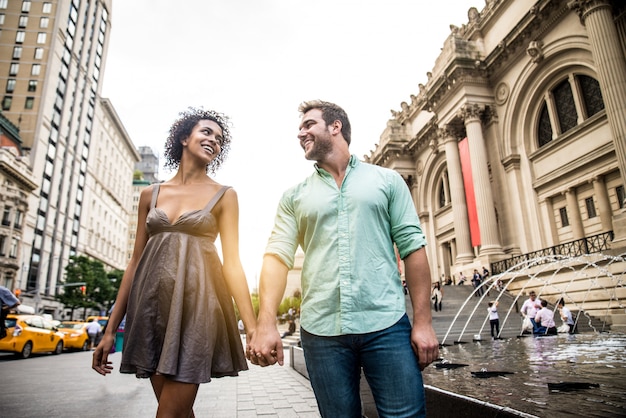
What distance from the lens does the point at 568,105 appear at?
20750 millimetres

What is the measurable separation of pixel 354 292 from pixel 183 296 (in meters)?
0.95

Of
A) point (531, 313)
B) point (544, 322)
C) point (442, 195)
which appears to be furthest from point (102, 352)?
point (442, 195)

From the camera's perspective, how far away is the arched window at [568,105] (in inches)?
763

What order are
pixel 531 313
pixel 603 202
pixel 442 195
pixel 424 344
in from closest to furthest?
pixel 424 344, pixel 531 313, pixel 603 202, pixel 442 195

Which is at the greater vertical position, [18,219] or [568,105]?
[18,219]

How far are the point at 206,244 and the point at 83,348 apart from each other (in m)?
23.5

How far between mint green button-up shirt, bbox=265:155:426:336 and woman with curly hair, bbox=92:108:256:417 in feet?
1.26

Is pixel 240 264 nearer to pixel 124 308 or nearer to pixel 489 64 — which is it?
pixel 124 308

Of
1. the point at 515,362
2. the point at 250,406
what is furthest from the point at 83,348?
the point at 515,362

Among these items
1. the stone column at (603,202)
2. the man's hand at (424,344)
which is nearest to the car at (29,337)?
the man's hand at (424,344)

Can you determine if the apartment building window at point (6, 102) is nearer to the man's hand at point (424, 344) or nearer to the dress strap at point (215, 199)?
the dress strap at point (215, 199)

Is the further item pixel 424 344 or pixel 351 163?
pixel 351 163

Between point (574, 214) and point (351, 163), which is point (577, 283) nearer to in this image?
point (574, 214)

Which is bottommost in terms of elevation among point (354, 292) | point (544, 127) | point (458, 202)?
point (354, 292)
